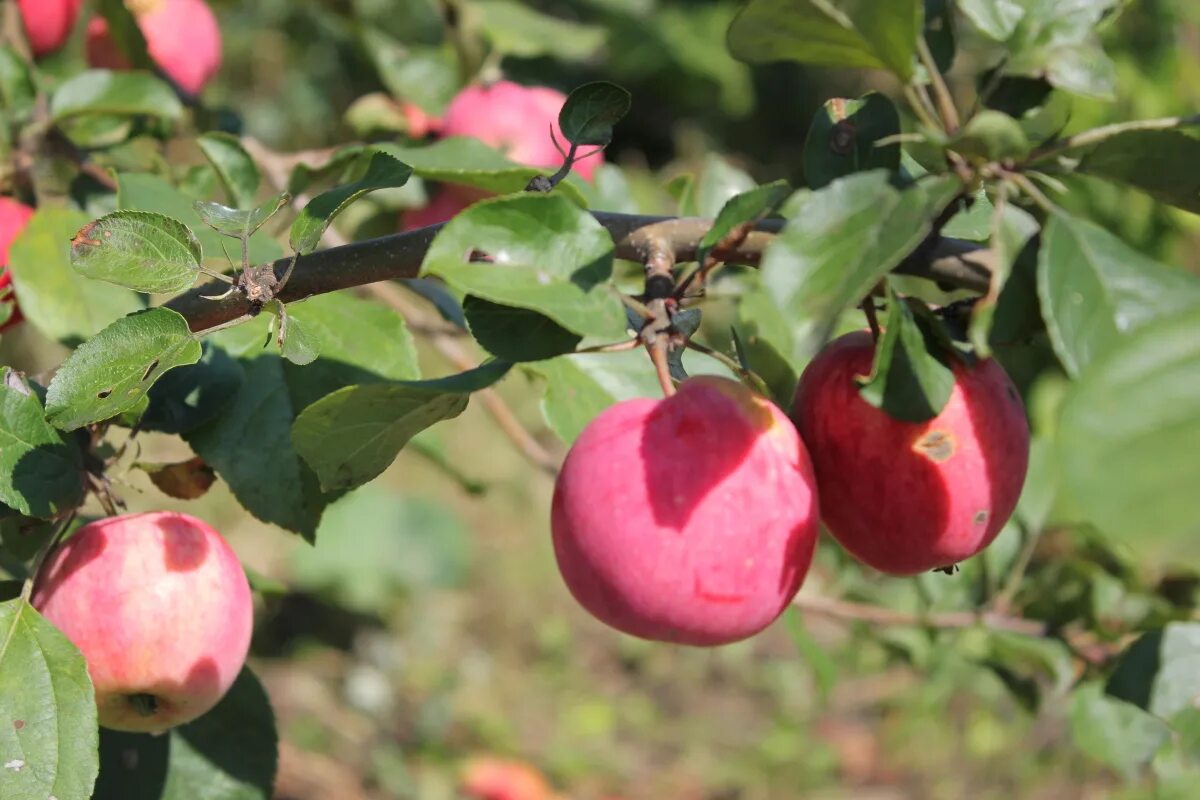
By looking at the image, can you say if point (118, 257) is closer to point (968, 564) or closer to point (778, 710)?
point (968, 564)

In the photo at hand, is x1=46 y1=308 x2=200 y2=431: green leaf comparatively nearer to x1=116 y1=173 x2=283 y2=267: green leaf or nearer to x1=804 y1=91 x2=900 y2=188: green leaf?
x1=116 y1=173 x2=283 y2=267: green leaf

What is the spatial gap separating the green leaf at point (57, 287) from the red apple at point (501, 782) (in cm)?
154

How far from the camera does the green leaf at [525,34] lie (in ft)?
4.42

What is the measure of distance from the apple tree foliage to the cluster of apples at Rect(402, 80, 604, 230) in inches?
8.8

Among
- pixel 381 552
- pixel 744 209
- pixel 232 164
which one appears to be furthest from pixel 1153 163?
pixel 381 552

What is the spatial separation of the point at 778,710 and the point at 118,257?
7.22 feet

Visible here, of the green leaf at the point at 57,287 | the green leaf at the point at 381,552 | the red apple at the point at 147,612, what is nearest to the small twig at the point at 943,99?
the red apple at the point at 147,612

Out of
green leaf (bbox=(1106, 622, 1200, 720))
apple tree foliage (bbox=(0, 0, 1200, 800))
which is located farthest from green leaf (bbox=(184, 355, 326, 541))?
green leaf (bbox=(1106, 622, 1200, 720))

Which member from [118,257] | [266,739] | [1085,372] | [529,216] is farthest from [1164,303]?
[266,739]

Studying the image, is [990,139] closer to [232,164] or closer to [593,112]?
[593,112]

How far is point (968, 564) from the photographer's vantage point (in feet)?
4.14

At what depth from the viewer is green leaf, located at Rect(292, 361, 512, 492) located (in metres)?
0.56

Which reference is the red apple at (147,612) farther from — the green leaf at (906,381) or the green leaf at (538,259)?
the green leaf at (906,381)

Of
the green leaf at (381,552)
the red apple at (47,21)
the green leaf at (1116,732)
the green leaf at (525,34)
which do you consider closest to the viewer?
the green leaf at (1116,732)
